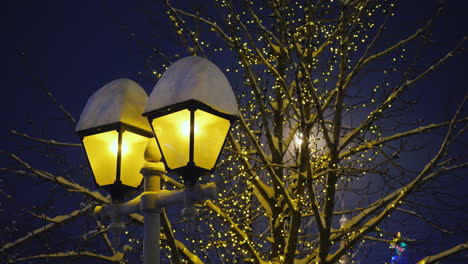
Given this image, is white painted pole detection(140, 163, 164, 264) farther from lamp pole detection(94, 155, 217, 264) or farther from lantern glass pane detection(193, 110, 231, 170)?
lantern glass pane detection(193, 110, 231, 170)

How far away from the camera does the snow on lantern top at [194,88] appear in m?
2.68

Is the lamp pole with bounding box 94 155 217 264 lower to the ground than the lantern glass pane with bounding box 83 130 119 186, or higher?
lower

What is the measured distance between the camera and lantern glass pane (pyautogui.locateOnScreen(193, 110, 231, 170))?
2646 millimetres

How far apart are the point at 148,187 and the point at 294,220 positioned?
3.35 meters

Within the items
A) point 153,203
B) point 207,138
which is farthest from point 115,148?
point 207,138

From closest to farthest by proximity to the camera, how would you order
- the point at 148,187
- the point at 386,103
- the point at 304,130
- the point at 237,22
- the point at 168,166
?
the point at 168,166 → the point at 148,187 → the point at 304,130 → the point at 386,103 → the point at 237,22

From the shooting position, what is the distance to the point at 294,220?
5984mm

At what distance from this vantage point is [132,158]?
314 centimetres

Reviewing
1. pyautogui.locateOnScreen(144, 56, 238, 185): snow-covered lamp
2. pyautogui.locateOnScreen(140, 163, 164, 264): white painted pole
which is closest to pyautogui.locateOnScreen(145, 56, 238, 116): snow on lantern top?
pyautogui.locateOnScreen(144, 56, 238, 185): snow-covered lamp

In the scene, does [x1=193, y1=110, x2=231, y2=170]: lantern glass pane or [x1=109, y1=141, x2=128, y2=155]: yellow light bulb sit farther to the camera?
[x1=109, y1=141, x2=128, y2=155]: yellow light bulb

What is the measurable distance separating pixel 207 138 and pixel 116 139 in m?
0.69

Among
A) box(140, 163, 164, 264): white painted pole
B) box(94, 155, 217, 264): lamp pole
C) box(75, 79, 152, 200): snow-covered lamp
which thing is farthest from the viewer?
box(75, 79, 152, 200): snow-covered lamp

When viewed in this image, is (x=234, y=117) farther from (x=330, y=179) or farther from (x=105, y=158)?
(x=330, y=179)

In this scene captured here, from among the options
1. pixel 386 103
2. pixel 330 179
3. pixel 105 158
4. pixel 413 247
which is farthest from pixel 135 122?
pixel 413 247
